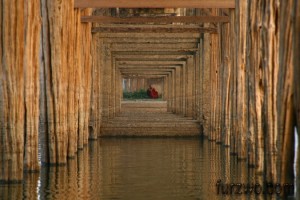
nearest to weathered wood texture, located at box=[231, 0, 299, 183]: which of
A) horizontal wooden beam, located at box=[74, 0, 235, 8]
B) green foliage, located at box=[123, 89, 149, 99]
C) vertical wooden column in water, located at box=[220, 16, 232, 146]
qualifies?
horizontal wooden beam, located at box=[74, 0, 235, 8]

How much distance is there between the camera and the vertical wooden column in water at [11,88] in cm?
1414

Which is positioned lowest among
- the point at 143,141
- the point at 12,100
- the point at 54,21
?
the point at 143,141

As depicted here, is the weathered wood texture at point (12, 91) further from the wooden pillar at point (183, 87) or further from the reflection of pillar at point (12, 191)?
the wooden pillar at point (183, 87)

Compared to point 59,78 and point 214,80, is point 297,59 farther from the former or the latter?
point 214,80

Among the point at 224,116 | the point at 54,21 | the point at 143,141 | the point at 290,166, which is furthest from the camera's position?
the point at 143,141

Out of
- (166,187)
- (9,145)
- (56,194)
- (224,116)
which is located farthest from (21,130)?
(224,116)

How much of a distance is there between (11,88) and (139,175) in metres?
3.45

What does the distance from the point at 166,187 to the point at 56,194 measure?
2.02 m

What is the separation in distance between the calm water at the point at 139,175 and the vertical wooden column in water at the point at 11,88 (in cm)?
49

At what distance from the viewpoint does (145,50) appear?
35.3 metres

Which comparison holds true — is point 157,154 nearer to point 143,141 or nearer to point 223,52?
point 223,52

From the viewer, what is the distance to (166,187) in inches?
568

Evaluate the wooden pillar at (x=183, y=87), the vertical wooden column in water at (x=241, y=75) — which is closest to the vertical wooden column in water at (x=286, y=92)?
the vertical wooden column in water at (x=241, y=75)

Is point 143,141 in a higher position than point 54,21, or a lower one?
lower
